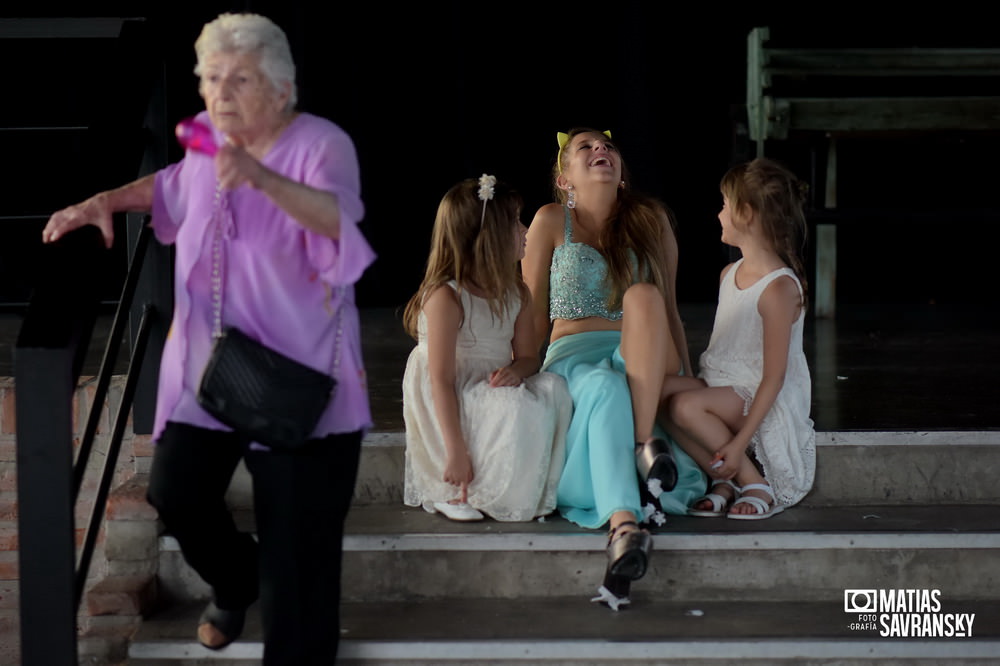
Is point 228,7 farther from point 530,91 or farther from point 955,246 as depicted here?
point 955,246

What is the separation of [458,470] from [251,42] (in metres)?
1.17

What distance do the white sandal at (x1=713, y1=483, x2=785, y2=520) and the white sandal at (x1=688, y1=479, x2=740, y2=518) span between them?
3 cm

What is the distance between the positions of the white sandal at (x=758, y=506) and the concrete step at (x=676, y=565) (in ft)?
0.35

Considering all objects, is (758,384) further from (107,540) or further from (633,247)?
(107,540)

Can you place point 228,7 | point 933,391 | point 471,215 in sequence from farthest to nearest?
point 228,7 → point 933,391 → point 471,215

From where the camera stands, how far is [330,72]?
20.4ft

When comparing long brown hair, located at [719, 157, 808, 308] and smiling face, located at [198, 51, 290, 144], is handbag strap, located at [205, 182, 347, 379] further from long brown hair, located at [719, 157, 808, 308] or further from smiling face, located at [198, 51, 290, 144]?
long brown hair, located at [719, 157, 808, 308]

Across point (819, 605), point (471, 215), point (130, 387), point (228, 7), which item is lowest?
point (819, 605)

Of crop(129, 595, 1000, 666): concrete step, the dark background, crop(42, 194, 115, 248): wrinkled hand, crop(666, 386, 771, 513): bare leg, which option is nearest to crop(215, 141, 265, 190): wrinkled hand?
crop(42, 194, 115, 248): wrinkled hand

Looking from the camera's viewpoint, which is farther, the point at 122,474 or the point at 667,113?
the point at 667,113

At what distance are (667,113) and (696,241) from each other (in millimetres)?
675

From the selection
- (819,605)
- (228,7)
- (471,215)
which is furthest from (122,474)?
(228,7)

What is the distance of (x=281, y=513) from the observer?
80.2 inches

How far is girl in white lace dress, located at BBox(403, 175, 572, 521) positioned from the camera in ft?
9.21
